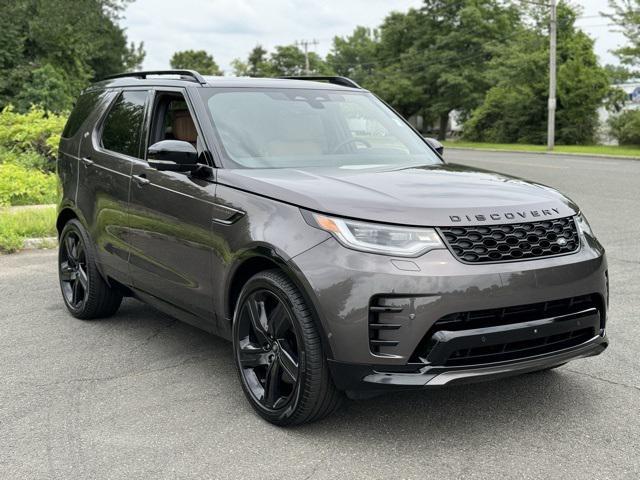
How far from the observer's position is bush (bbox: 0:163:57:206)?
11633 mm

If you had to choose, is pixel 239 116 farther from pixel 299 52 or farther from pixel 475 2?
pixel 299 52

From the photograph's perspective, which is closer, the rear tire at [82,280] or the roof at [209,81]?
the roof at [209,81]

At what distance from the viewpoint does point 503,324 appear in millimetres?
3447

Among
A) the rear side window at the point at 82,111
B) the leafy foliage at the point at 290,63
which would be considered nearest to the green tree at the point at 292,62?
the leafy foliage at the point at 290,63

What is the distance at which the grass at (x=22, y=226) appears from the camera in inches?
359

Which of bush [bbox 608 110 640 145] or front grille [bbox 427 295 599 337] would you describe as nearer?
front grille [bbox 427 295 599 337]

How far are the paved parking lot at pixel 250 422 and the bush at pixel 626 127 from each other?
1341 inches

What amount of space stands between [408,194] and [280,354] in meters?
1.02

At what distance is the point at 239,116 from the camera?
15.3 ft

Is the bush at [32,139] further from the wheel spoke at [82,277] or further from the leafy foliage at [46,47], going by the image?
the leafy foliage at [46,47]

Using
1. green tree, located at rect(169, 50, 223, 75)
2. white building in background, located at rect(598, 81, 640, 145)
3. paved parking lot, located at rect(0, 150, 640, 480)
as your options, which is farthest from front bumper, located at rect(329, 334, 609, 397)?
green tree, located at rect(169, 50, 223, 75)

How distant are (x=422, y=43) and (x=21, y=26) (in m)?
35.2

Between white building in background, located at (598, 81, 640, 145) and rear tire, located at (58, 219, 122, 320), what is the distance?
38955 millimetres

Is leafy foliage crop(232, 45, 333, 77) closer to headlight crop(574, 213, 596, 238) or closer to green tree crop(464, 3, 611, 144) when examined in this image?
green tree crop(464, 3, 611, 144)
